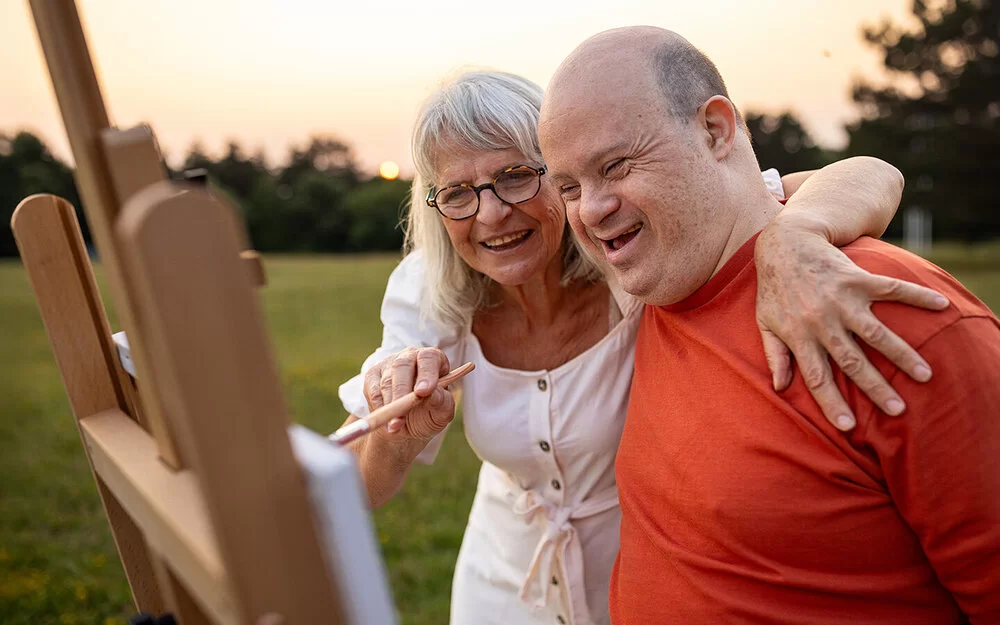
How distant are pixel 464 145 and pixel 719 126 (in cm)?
69

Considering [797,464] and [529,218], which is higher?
[529,218]

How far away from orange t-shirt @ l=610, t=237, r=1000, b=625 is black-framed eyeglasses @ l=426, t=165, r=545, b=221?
57 cm

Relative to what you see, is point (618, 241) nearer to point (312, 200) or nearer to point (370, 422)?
point (370, 422)

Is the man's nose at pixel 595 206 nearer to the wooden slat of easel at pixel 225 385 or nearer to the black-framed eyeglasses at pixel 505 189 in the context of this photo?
the black-framed eyeglasses at pixel 505 189

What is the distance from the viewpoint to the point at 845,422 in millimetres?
1311

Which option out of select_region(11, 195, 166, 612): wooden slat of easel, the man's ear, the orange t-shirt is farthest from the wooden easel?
the man's ear

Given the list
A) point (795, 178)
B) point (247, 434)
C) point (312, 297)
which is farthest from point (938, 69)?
point (247, 434)

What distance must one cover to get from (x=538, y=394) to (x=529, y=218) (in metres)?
0.47

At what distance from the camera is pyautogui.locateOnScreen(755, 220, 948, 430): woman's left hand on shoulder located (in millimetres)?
1268

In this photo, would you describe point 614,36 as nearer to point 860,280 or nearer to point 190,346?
point 860,280

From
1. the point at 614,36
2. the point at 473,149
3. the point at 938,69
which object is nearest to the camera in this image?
the point at 614,36

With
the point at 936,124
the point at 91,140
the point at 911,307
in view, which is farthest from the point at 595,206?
the point at 936,124

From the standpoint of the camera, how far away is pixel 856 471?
4.37 feet

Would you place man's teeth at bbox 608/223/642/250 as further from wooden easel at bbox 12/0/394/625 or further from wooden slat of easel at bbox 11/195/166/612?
wooden slat of easel at bbox 11/195/166/612
